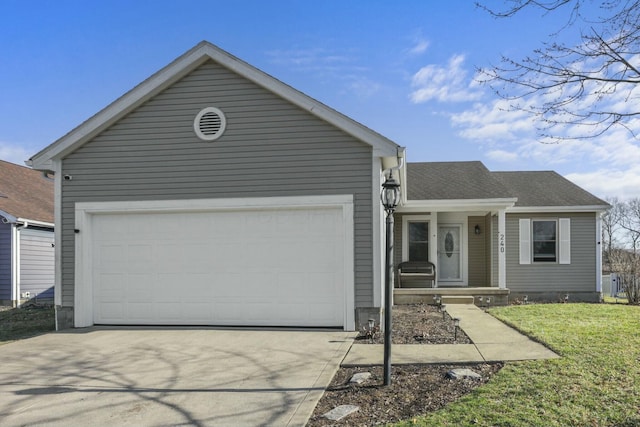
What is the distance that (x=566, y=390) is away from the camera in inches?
188

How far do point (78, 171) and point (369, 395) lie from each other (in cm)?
740

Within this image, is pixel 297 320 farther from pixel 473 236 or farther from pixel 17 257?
pixel 17 257

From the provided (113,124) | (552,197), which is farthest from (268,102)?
(552,197)

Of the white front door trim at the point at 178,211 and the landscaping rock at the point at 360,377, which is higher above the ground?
the white front door trim at the point at 178,211

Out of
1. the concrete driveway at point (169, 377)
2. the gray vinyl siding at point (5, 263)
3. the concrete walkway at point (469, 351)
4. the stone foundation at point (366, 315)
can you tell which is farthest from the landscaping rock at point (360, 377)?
the gray vinyl siding at point (5, 263)

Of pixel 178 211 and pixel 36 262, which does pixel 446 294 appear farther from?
pixel 36 262

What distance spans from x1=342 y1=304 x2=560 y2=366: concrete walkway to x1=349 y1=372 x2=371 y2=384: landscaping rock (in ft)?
1.54

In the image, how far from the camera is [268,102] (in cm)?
886

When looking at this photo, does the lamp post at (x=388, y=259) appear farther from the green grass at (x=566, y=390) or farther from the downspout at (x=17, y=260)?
the downspout at (x=17, y=260)

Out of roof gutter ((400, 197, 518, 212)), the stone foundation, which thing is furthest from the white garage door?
roof gutter ((400, 197, 518, 212))

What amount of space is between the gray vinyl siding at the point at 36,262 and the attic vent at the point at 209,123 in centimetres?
961

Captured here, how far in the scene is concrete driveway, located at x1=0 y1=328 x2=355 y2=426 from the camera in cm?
447

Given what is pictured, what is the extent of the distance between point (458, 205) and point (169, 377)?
10.0 meters

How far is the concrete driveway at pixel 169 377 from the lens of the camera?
4.47m
